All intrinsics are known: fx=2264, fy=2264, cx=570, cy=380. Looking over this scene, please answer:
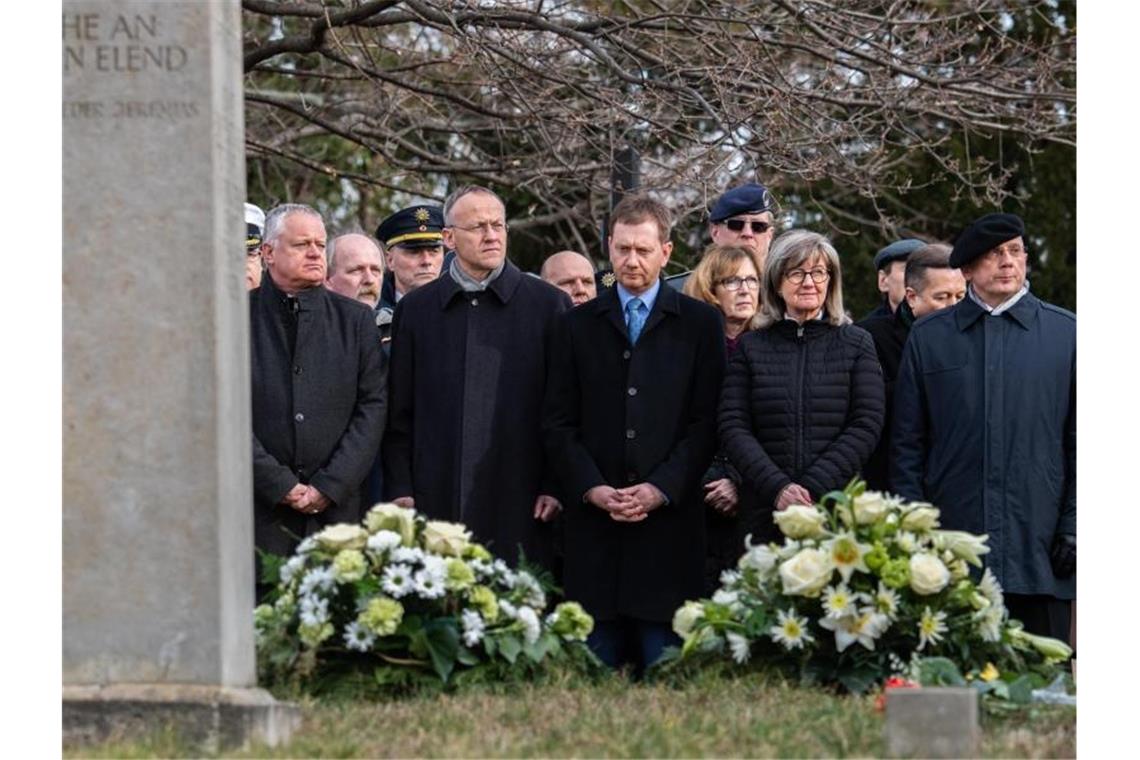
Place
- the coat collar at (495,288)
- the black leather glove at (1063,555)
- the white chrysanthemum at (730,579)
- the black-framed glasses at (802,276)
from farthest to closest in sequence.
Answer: the coat collar at (495,288)
the black-framed glasses at (802,276)
the black leather glove at (1063,555)
the white chrysanthemum at (730,579)

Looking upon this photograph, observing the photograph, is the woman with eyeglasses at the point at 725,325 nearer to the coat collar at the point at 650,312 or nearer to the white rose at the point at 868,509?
the coat collar at the point at 650,312

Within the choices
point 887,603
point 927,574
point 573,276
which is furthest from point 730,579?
point 573,276

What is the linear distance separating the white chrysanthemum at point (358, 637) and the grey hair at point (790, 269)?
7.84ft

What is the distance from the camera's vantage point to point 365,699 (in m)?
7.90

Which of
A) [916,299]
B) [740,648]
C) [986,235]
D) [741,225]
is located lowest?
[740,648]

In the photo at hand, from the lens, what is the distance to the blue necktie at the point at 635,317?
9477mm

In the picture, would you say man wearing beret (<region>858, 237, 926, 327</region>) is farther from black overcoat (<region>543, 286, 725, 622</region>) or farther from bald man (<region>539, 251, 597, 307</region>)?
black overcoat (<region>543, 286, 725, 622</region>)

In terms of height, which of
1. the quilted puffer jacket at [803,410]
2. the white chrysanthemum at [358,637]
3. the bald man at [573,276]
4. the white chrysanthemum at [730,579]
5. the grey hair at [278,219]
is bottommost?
the white chrysanthemum at [358,637]

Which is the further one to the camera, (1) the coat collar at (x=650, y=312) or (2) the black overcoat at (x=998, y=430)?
(1) the coat collar at (x=650, y=312)

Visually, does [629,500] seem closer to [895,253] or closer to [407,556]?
[407,556]

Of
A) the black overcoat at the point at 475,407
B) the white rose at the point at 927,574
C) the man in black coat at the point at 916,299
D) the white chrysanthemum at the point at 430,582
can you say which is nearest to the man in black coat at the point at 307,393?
the black overcoat at the point at 475,407

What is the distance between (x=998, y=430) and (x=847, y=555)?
4.70ft

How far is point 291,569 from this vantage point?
325 inches

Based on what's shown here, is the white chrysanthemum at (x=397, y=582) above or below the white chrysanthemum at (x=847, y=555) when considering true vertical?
below
